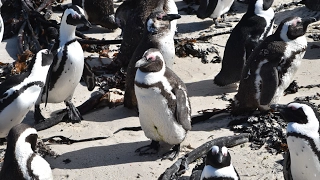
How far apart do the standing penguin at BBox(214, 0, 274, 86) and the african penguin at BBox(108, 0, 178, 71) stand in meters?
1.01

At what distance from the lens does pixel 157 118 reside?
220 inches

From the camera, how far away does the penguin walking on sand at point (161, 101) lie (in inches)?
216

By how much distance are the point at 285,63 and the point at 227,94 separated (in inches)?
40.6

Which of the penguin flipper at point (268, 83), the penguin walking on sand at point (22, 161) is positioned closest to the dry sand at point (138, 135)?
the penguin flipper at point (268, 83)

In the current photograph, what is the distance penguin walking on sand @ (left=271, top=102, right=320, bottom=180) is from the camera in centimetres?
471

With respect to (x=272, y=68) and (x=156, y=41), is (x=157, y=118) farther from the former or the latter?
(x=156, y=41)

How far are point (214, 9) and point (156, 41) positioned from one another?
2.03 meters

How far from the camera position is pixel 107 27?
916cm

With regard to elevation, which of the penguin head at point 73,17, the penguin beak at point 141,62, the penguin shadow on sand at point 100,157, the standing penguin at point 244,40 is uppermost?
the penguin beak at point 141,62

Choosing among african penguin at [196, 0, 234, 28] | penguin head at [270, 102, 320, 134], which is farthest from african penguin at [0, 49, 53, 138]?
african penguin at [196, 0, 234, 28]

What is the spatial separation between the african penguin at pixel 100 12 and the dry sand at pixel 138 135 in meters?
1.03

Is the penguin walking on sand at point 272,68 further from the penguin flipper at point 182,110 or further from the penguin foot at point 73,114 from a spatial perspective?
the penguin foot at point 73,114

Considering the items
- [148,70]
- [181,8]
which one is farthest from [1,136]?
[181,8]

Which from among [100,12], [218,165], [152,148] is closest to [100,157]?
[152,148]
